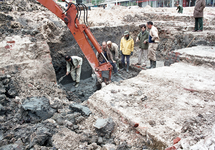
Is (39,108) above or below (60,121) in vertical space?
above

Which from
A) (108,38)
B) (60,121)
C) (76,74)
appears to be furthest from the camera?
(108,38)

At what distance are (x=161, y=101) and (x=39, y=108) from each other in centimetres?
212

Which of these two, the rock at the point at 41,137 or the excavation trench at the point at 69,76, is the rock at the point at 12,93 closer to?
the rock at the point at 41,137

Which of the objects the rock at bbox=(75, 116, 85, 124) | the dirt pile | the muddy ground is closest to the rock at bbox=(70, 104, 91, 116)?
the muddy ground

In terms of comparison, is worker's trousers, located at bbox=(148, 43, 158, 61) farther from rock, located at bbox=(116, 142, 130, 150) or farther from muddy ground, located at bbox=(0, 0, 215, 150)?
rock, located at bbox=(116, 142, 130, 150)

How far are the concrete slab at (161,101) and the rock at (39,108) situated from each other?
754 mm

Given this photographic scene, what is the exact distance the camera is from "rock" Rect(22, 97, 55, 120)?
2688 millimetres

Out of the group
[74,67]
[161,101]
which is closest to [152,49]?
[74,67]

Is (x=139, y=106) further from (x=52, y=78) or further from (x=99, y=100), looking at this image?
(x=52, y=78)

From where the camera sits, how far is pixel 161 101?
8.98 feet

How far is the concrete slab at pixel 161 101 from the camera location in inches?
82.9

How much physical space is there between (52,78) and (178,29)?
6.67m

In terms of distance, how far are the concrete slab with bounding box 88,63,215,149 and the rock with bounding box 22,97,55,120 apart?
75 centimetres

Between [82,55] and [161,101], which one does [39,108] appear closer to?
[161,101]
